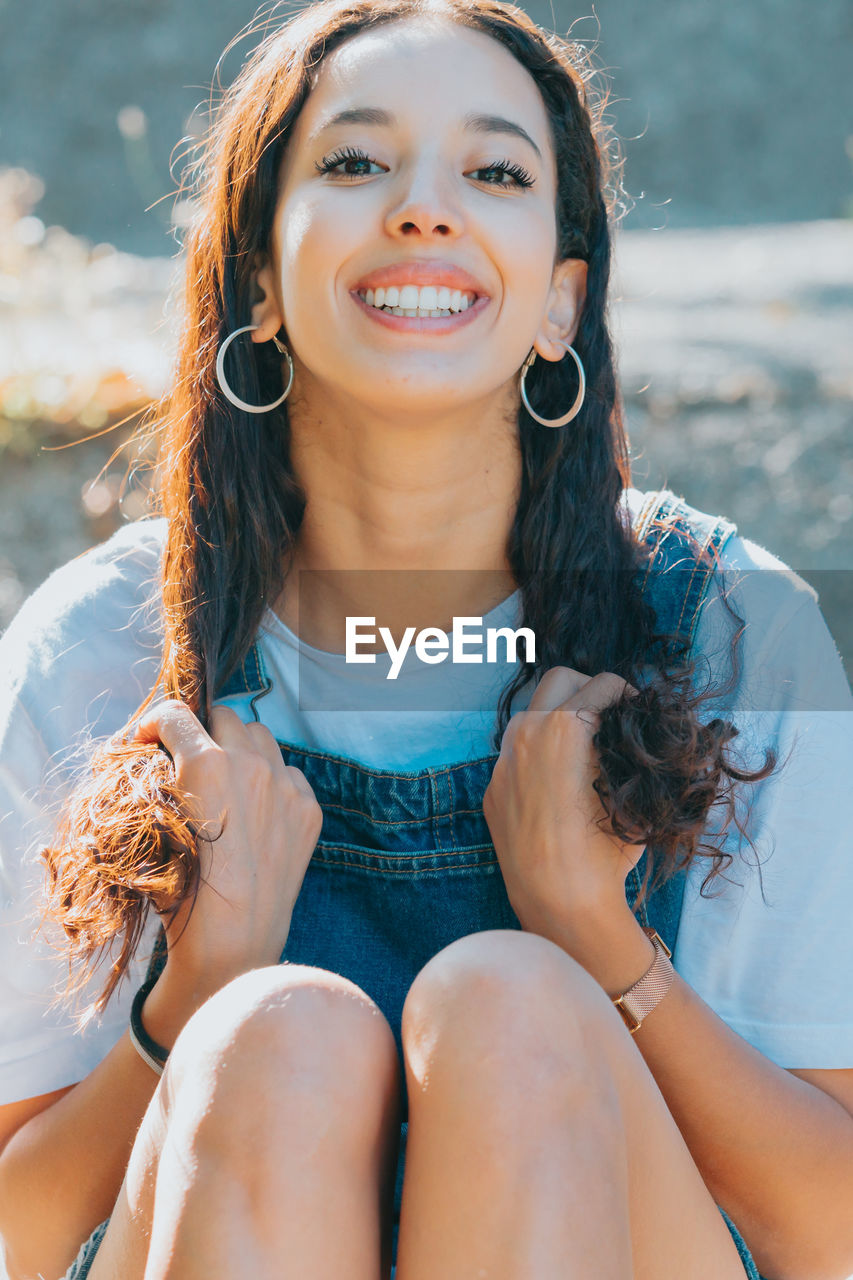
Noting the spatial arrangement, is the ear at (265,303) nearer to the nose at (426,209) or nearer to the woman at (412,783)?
the woman at (412,783)

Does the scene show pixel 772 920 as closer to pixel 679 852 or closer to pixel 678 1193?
pixel 679 852

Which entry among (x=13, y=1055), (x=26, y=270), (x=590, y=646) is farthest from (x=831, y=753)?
(x=26, y=270)

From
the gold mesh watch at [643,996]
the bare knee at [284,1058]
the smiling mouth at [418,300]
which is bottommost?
the gold mesh watch at [643,996]

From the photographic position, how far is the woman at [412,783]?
123 cm

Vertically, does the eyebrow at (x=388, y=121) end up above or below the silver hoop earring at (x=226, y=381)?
above

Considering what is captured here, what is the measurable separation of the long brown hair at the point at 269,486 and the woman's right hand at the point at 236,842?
0.18ft

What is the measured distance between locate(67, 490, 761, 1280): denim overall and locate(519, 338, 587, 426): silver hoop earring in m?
0.34

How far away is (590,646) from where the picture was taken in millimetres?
1831

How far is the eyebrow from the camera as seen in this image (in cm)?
171

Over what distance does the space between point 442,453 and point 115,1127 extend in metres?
0.92

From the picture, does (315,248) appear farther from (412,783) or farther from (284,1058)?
(284,1058)

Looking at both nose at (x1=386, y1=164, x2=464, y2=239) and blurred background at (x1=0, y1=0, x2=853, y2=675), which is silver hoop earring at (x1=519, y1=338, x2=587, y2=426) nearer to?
nose at (x1=386, y1=164, x2=464, y2=239)

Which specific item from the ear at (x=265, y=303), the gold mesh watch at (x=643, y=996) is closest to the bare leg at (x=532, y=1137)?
the gold mesh watch at (x=643, y=996)

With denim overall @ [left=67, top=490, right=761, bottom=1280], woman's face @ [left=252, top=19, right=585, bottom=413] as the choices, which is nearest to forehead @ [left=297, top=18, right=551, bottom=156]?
woman's face @ [left=252, top=19, right=585, bottom=413]
